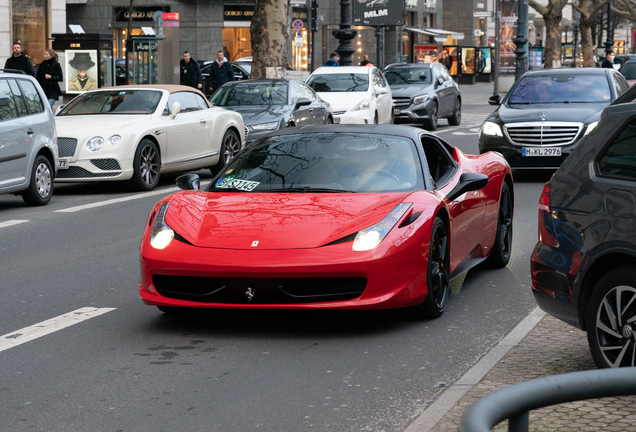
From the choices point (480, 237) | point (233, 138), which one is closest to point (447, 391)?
point (480, 237)

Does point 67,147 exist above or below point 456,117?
below

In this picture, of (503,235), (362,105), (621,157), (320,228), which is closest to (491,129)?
(503,235)

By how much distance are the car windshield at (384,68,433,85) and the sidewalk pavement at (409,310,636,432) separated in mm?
22502

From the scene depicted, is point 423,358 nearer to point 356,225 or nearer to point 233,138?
point 356,225

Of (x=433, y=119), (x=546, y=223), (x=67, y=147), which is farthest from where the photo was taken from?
(x=433, y=119)

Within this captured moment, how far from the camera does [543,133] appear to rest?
49.1 feet

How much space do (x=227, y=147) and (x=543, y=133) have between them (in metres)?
5.03

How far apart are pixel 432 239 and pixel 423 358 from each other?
102 centimetres

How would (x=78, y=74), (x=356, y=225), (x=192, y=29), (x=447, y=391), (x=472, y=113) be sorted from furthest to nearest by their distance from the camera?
(x=192, y=29) < (x=472, y=113) < (x=78, y=74) < (x=356, y=225) < (x=447, y=391)

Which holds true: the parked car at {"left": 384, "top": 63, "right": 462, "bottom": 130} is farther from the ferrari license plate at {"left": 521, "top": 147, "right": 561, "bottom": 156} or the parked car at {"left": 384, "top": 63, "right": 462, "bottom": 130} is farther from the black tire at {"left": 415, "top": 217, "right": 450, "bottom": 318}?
the black tire at {"left": 415, "top": 217, "right": 450, "bottom": 318}

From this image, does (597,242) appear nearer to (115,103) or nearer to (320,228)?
(320,228)

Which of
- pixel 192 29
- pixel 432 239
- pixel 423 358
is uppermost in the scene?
pixel 192 29

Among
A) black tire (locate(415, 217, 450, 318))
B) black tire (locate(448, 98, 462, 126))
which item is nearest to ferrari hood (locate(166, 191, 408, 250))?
black tire (locate(415, 217, 450, 318))

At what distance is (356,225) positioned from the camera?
6.25m
